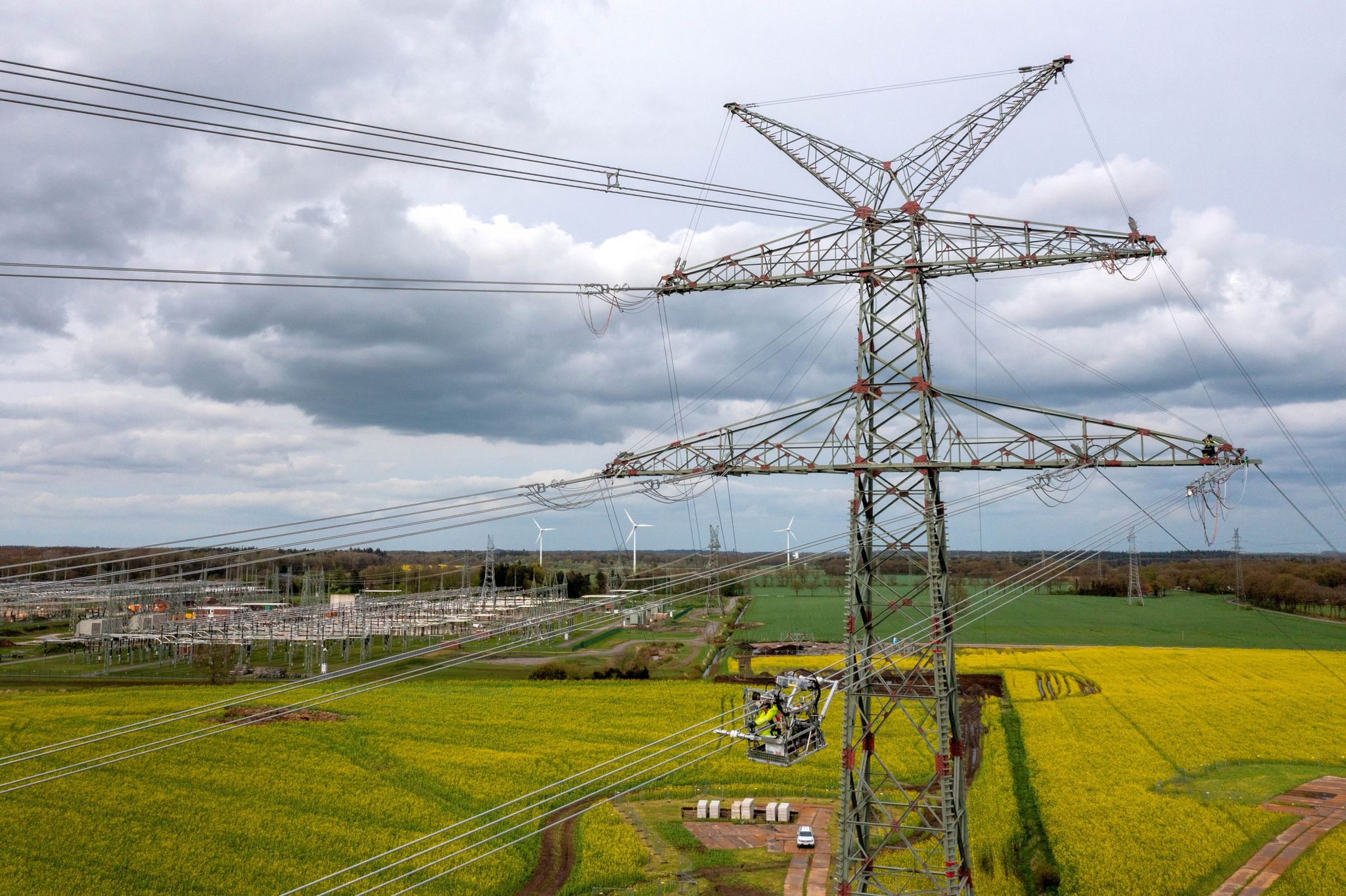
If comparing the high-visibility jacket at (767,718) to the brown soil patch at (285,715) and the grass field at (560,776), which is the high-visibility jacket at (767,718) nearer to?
the grass field at (560,776)

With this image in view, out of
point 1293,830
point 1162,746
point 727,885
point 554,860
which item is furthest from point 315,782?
point 1162,746

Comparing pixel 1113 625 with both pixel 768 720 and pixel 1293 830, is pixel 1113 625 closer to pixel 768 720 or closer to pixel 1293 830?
pixel 1293 830

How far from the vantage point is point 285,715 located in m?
54.7

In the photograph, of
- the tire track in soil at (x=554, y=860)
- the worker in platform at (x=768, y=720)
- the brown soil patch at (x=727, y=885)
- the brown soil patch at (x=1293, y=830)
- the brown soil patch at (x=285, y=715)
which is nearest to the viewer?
the worker in platform at (x=768, y=720)

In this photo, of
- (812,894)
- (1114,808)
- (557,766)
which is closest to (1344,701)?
(1114,808)

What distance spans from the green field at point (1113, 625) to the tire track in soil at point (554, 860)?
4711cm

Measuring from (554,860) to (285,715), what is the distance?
29.5m

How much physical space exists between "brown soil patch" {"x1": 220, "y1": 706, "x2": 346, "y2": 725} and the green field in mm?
48139

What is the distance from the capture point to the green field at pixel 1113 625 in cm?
8750

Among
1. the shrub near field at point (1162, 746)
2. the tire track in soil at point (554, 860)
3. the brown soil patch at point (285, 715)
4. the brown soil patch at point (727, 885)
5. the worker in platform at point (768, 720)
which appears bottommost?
the tire track in soil at point (554, 860)

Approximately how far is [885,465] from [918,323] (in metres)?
3.22

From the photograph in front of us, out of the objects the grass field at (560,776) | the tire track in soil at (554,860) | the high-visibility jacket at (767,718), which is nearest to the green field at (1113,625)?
the grass field at (560,776)

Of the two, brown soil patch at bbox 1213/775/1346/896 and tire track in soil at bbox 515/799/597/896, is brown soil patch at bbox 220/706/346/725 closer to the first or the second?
tire track in soil at bbox 515/799/597/896

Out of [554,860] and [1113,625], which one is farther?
[1113,625]
